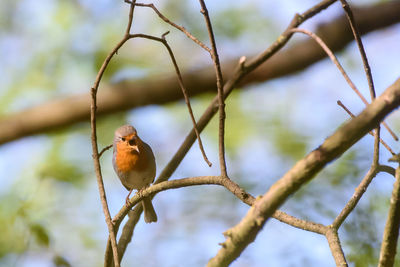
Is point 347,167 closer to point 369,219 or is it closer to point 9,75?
point 369,219

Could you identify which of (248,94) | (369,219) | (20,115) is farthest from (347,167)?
(248,94)

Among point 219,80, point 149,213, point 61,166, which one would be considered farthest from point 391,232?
point 61,166

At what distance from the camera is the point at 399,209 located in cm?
192

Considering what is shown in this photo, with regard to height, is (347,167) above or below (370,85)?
Result: above

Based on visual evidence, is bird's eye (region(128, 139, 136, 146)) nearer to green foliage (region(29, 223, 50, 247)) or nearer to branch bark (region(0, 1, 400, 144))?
branch bark (region(0, 1, 400, 144))

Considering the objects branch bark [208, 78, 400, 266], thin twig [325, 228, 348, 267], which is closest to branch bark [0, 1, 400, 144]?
thin twig [325, 228, 348, 267]

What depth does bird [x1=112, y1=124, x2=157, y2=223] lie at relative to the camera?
423 centimetres

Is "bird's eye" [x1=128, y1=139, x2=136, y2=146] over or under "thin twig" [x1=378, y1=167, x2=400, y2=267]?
over

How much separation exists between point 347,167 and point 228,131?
3167 millimetres

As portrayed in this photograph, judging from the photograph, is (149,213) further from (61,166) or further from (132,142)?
(61,166)

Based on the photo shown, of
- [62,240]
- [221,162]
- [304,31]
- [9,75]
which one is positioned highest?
[9,75]

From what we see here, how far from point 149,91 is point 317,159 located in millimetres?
3589

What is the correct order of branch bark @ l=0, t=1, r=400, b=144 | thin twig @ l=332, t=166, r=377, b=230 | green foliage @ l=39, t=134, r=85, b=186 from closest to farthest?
1. thin twig @ l=332, t=166, r=377, b=230
2. branch bark @ l=0, t=1, r=400, b=144
3. green foliage @ l=39, t=134, r=85, b=186

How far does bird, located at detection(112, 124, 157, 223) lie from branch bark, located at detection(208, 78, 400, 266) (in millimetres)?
2680
